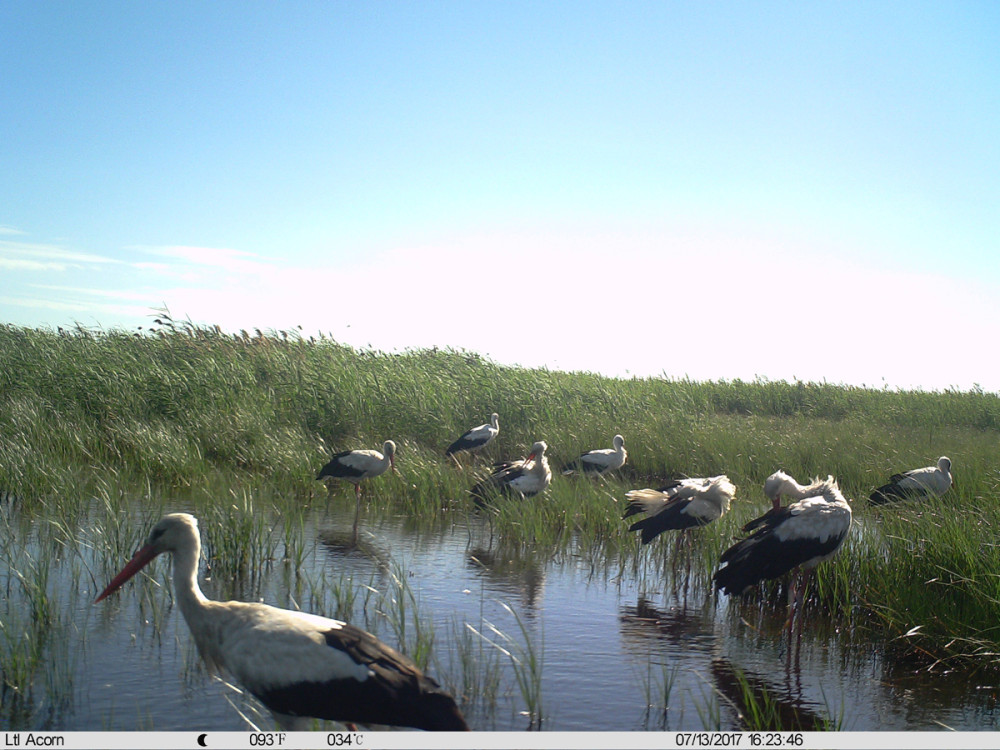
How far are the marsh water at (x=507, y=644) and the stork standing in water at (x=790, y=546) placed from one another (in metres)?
0.54

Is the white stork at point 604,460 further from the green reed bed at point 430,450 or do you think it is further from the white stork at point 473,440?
the white stork at point 473,440

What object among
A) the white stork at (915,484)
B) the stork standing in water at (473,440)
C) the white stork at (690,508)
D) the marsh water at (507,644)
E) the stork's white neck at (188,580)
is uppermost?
the stork standing in water at (473,440)

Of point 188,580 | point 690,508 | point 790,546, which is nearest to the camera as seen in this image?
point 188,580

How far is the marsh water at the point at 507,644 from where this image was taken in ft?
17.5

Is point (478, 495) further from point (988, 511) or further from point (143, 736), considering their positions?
point (143, 736)

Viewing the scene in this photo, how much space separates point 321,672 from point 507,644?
244 cm

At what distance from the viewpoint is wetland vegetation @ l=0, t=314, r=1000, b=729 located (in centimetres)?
611

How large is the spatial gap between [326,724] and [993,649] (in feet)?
16.4

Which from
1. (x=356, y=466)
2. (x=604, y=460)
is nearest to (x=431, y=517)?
(x=356, y=466)

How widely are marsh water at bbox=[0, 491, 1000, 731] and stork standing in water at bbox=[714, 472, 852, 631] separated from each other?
0.54m

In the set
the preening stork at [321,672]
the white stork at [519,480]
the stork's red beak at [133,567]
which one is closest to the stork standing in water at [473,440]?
the white stork at [519,480]

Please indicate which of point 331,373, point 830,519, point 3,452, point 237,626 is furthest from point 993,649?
point 331,373

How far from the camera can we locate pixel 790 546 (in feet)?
24.0

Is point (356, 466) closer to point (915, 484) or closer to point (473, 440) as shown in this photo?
point (473, 440)
